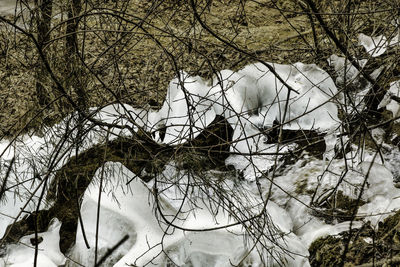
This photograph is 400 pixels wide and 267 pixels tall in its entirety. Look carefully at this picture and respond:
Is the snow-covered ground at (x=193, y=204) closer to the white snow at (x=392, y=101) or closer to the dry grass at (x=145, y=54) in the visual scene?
the white snow at (x=392, y=101)

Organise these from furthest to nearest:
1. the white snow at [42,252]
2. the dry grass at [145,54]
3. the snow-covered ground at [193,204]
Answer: the dry grass at [145,54], the white snow at [42,252], the snow-covered ground at [193,204]

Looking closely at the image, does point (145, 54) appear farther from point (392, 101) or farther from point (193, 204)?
point (392, 101)

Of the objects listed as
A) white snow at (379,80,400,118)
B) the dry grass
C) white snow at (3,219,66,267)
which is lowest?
white snow at (3,219,66,267)

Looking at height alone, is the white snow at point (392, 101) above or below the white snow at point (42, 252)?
above

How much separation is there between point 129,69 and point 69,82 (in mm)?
814

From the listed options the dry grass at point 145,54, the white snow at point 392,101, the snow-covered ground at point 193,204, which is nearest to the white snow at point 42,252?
the snow-covered ground at point 193,204

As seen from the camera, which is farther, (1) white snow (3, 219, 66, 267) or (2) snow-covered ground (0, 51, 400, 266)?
(1) white snow (3, 219, 66, 267)

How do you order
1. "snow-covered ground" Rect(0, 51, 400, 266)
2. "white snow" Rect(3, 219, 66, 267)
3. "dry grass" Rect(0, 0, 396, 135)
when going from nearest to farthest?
1. "snow-covered ground" Rect(0, 51, 400, 266)
2. "white snow" Rect(3, 219, 66, 267)
3. "dry grass" Rect(0, 0, 396, 135)

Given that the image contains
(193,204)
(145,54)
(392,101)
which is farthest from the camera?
(145,54)

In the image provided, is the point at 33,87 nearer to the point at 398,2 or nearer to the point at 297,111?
the point at 297,111

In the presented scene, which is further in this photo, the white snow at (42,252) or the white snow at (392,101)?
the white snow at (392,101)

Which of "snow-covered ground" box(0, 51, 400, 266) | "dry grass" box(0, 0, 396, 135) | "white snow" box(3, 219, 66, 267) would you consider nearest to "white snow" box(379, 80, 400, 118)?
"snow-covered ground" box(0, 51, 400, 266)

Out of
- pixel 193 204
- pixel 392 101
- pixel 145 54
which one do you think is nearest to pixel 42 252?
pixel 193 204

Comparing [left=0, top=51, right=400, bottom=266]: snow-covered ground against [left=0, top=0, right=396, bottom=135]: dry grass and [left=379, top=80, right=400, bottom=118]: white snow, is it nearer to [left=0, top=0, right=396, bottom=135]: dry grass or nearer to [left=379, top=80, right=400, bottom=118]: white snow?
[left=379, top=80, right=400, bottom=118]: white snow
